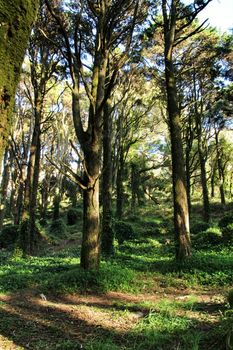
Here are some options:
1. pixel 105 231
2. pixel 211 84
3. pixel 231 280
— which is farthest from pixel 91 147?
pixel 211 84

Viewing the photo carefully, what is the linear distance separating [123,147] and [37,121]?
1137 centimetres

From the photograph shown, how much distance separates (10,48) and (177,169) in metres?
7.70

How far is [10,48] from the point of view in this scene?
2111mm

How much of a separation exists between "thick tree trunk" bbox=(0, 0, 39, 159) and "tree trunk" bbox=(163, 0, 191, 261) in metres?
7.33

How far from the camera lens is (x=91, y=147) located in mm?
7516

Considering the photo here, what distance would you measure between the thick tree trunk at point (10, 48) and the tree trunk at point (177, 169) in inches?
288

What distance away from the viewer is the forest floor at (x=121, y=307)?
4176 mm

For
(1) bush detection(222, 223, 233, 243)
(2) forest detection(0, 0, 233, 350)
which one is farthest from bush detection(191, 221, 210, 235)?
(1) bush detection(222, 223, 233, 243)

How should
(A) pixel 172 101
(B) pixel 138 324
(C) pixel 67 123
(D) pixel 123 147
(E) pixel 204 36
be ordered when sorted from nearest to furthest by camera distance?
(B) pixel 138 324, (A) pixel 172 101, (E) pixel 204 36, (D) pixel 123 147, (C) pixel 67 123

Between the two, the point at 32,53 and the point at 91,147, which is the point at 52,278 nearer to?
the point at 91,147

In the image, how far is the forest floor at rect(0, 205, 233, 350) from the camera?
4176 mm

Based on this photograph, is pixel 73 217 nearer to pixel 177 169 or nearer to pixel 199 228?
pixel 199 228

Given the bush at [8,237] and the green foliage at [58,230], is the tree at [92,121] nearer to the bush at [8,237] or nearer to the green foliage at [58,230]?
the bush at [8,237]

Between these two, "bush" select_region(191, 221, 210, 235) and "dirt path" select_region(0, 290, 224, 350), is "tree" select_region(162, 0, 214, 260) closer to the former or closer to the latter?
"dirt path" select_region(0, 290, 224, 350)
